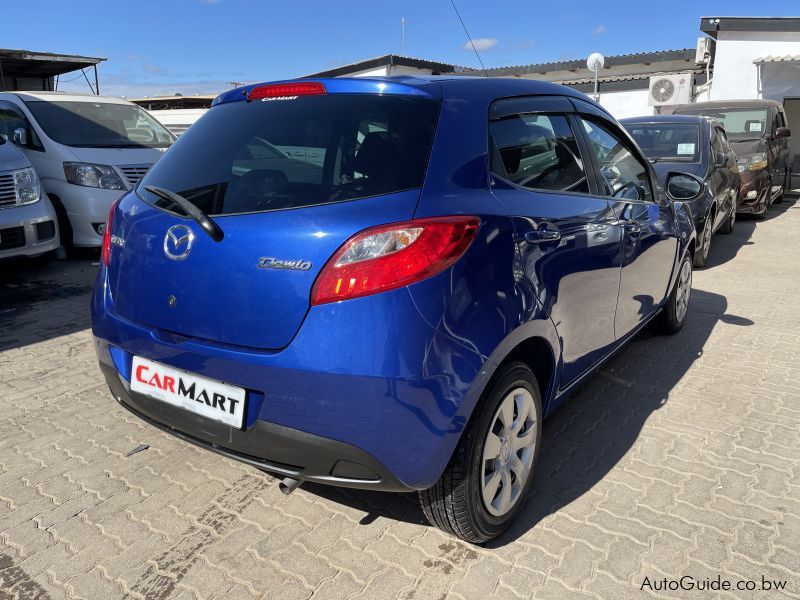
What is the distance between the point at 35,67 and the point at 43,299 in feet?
49.9

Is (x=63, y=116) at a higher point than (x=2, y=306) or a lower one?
higher

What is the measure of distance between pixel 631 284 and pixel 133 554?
2.65 m

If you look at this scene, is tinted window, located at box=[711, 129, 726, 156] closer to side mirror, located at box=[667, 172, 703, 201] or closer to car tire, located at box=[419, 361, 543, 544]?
side mirror, located at box=[667, 172, 703, 201]

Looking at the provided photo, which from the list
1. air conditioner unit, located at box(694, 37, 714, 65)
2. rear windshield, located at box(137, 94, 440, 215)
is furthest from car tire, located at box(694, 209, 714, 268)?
air conditioner unit, located at box(694, 37, 714, 65)

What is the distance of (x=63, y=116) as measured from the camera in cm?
748

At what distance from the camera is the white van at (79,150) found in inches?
266

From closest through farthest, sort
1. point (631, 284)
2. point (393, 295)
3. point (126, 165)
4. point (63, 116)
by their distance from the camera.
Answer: point (393, 295) → point (631, 284) → point (126, 165) → point (63, 116)

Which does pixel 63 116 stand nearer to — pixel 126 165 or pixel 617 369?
pixel 126 165

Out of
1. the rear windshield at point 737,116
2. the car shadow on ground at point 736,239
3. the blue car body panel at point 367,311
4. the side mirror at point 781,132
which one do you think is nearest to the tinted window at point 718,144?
the car shadow on ground at point 736,239

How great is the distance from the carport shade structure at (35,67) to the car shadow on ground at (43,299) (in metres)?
10.6

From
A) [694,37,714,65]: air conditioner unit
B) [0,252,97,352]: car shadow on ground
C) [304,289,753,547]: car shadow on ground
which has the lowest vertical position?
[0,252,97,352]: car shadow on ground

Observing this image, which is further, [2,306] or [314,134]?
[2,306]

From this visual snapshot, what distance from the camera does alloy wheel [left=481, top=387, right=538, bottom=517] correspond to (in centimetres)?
226

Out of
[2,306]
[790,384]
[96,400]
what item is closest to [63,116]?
[2,306]
